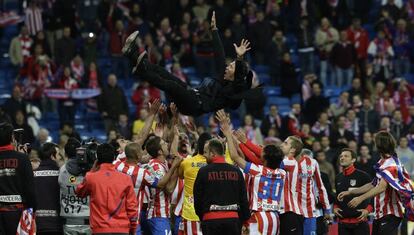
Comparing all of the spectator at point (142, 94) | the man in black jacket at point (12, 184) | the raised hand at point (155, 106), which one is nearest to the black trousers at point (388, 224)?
the raised hand at point (155, 106)

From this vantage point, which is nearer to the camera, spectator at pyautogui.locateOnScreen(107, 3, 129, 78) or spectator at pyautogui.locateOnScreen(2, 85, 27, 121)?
spectator at pyautogui.locateOnScreen(2, 85, 27, 121)

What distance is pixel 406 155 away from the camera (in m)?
24.0

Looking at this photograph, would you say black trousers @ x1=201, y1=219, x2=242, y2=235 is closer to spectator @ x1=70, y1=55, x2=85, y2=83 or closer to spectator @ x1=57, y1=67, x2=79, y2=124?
spectator @ x1=57, y1=67, x2=79, y2=124

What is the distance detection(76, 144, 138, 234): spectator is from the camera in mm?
13711

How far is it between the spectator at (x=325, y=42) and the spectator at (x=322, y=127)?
3741mm

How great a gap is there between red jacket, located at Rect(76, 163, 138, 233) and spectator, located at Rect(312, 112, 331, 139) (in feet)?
39.4

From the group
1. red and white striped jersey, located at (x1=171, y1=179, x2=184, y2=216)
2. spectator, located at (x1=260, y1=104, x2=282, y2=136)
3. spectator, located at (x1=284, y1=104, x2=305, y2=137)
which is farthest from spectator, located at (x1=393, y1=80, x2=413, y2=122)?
red and white striped jersey, located at (x1=171, y1=179, x2=184, y2=216)

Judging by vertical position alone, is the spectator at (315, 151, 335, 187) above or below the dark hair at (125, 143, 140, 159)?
below

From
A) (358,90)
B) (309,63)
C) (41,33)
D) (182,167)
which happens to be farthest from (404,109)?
(182,167)

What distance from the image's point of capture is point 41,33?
27766 millimetres

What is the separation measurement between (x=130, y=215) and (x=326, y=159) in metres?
10.2

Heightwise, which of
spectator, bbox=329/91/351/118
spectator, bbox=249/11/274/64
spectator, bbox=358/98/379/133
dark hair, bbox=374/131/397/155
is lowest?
dark hair, bbox=374/131/397/155

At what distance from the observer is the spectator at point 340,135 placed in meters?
24.7

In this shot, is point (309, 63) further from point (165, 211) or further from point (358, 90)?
point (165, 211)
